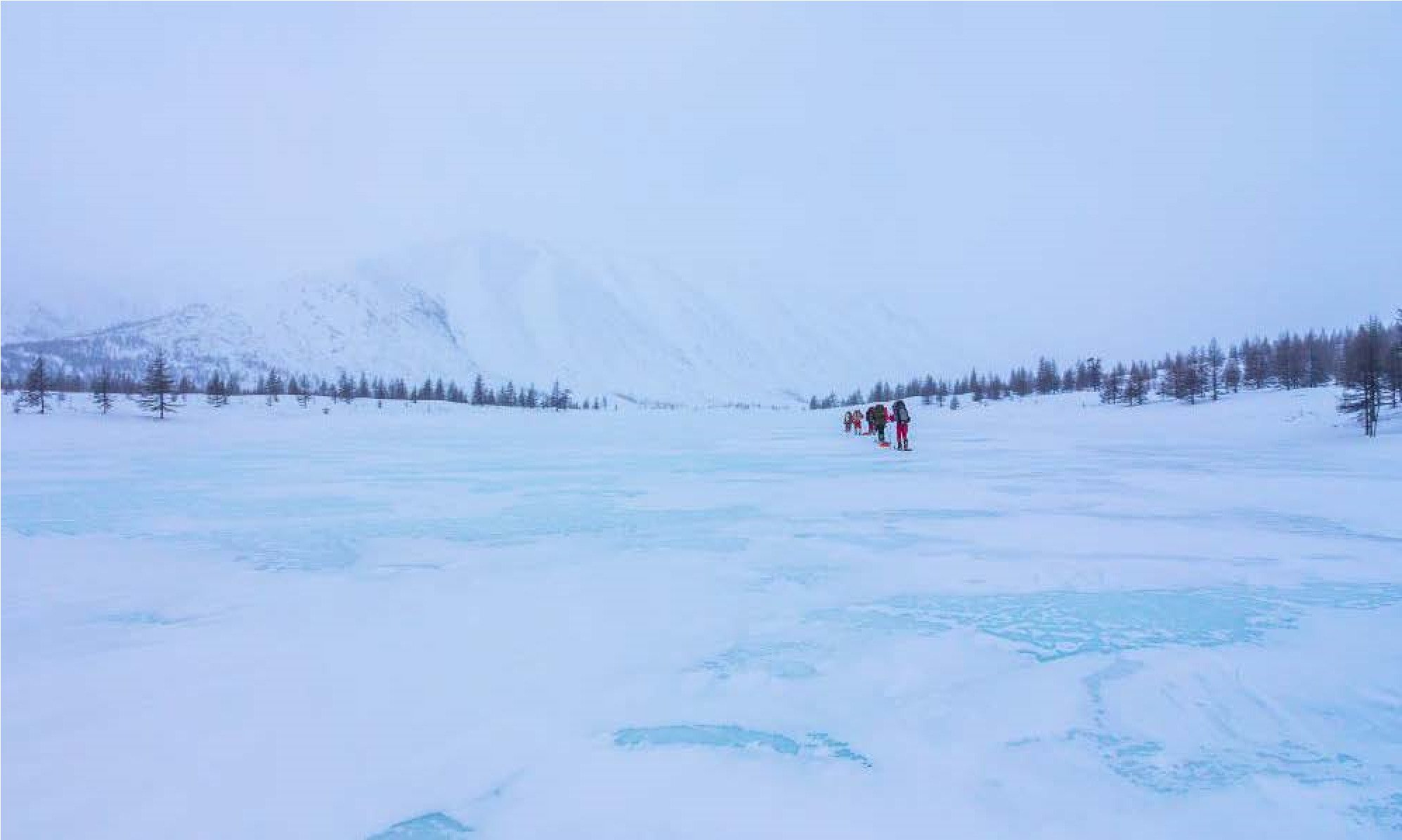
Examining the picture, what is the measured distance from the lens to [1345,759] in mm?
3037

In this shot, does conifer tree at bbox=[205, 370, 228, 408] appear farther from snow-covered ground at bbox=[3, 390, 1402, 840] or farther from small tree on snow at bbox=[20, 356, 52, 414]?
snow-covered ground at bbox=[3, 390, 1402, 840]

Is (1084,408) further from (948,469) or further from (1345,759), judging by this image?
(1345,759)

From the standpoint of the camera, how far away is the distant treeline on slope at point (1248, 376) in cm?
3020

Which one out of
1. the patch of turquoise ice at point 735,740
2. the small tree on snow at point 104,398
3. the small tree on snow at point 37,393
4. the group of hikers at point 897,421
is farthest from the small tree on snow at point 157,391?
the patch of turquoise ice at point 735,740

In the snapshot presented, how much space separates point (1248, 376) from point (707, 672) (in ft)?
313

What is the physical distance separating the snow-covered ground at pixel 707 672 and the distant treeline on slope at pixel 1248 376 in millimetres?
27697

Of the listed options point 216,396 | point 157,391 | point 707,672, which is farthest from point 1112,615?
point 216,396

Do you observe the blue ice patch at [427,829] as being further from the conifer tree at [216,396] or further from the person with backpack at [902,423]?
the conifer tree at [216,396]

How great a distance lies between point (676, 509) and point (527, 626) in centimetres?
558

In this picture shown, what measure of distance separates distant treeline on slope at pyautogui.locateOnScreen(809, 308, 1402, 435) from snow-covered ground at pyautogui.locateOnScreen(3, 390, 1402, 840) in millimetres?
27697

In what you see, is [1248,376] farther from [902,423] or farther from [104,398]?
[104,398]

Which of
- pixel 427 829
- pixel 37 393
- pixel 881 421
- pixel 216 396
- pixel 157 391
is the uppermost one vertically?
pixel 157 391

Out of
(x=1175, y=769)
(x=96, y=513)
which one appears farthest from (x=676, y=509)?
(x=96, y=513)

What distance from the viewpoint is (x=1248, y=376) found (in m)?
77.8
